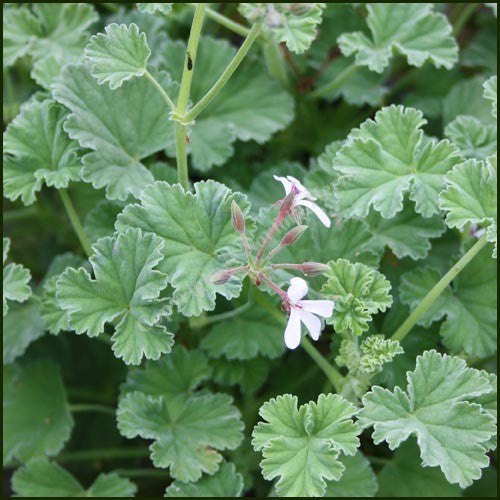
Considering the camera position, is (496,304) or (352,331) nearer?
(352,331)

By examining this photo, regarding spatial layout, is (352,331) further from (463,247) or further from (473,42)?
(473,42)

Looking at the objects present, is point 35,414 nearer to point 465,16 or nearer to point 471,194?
point 471,194

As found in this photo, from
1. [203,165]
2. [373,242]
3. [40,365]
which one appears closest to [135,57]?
[203,165]

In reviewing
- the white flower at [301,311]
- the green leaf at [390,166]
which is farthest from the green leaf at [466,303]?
the white flower at [301,311]

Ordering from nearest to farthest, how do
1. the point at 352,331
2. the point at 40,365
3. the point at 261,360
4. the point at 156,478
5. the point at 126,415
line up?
the point at 352,331 < the point at 126,415 < the point at 261,360 < the point at 40,365 < the point at 156,478

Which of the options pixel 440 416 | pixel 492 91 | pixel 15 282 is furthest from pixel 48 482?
pixel 492 91

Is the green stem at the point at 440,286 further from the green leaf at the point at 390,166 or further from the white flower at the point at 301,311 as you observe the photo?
the white flower at the point at 301,311
